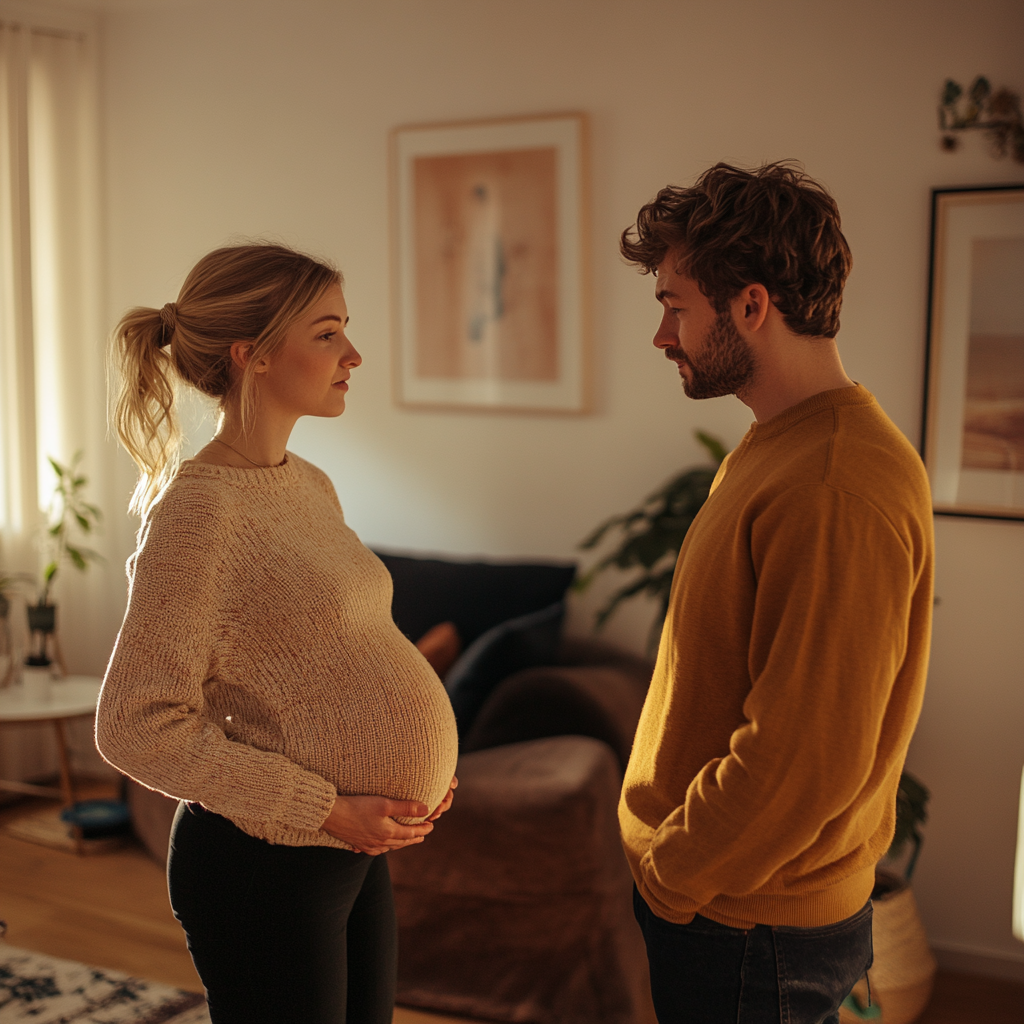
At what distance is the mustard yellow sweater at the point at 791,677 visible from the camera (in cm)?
98

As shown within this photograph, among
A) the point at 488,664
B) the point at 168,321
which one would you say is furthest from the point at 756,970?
the point at 488,664

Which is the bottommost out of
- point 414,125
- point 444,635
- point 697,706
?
point 444,635

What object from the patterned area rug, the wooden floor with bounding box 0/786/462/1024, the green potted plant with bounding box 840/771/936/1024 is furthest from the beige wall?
the patterned area rug

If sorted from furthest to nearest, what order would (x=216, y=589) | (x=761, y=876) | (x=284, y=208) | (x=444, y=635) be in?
(x=284, y=208) < (x=444, y=635) < (x=216, y=589) < (x=761, y=876)

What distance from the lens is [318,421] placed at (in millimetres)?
3629

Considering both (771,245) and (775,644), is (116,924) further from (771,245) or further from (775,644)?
(771,245)

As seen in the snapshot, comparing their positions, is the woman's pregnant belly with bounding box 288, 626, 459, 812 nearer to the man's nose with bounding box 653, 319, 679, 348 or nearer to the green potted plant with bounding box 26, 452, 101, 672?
the man's nose with bounding box 653, 319, 679, 348

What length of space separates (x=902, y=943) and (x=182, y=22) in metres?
3.63

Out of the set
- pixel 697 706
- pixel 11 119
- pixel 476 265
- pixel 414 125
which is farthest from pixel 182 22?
pixel 697 706

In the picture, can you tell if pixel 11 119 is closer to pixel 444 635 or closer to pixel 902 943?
pixel 444 635

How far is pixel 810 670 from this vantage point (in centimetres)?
98

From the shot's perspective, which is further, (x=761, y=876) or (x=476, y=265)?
(x=476, y=265)

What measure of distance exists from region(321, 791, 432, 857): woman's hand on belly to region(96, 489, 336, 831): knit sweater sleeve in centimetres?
3

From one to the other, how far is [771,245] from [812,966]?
0.76m
